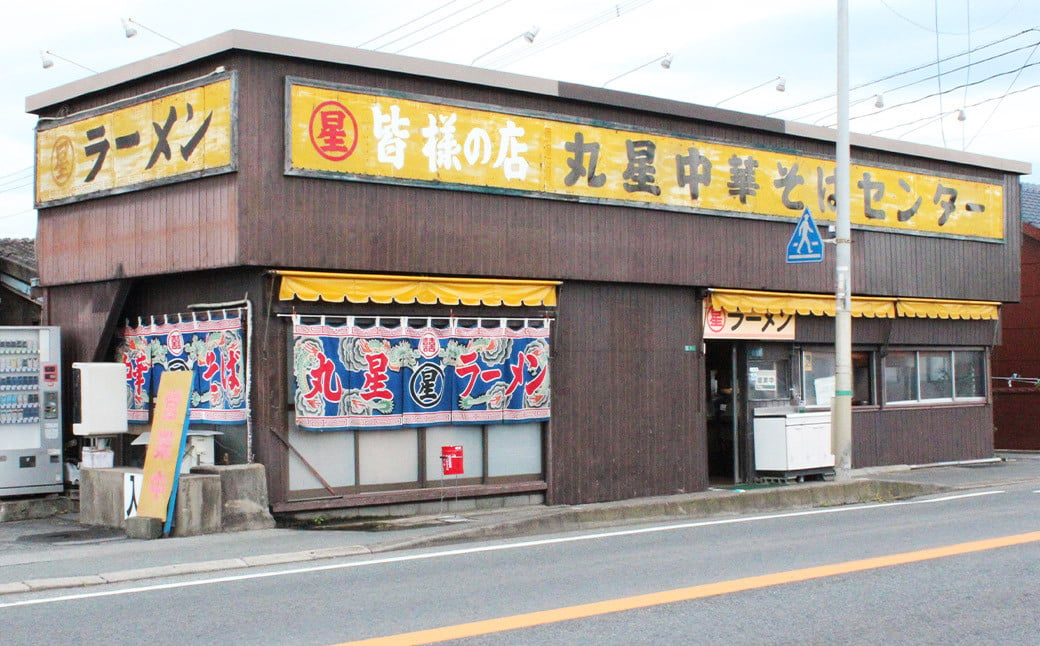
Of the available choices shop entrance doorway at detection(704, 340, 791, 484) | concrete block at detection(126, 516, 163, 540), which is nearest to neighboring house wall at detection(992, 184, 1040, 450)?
shop entrance doorway at detection(704, 340, 791, 484)

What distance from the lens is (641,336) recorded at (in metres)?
17.6

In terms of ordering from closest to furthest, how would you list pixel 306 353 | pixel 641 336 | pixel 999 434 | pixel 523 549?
pixel 523 549
pixel 306 353
pixel 641 336
pixel 999 434

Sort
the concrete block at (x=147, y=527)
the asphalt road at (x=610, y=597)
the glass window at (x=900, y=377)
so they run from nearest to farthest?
the asphalt road at (x=610, y=597) → the concrete block at (x=147, y=527) → the glass window at (x=900, y=377)

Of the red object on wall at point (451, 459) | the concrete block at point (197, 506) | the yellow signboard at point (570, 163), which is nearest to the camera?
the concrete block at point (197, 506)

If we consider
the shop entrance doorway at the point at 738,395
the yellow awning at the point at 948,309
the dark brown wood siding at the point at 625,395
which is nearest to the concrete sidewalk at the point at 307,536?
the dark brown wood siding at the point at 625,395

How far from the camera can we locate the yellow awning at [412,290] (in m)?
14.2

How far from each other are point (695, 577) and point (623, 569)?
0.79 meters

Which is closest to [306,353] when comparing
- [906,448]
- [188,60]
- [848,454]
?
[188,60]

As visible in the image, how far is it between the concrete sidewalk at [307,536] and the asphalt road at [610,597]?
1.95 feet

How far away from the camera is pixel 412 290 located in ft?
49.6

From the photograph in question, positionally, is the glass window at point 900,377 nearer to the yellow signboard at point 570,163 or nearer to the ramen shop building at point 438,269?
the ramen shop building at point 438,269

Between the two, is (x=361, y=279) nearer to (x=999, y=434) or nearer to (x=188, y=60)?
(x=188, y=60)

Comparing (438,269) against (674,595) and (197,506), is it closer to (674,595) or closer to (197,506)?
(197,506)

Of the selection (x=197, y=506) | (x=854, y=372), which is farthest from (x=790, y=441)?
(x=197, y=506)
